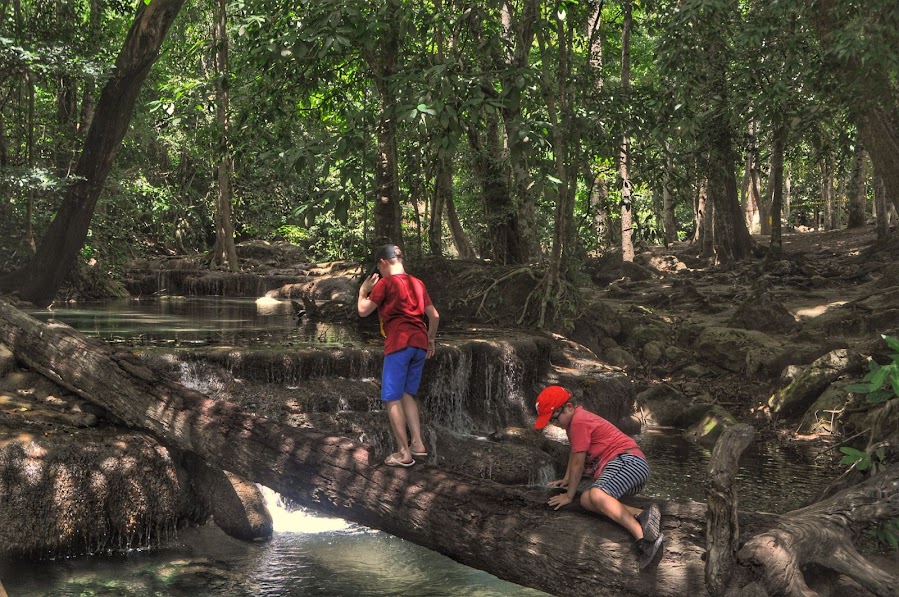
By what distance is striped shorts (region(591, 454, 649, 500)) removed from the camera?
5172 millimetres

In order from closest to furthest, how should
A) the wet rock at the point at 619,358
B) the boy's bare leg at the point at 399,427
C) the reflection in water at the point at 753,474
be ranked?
the boy's bare leg at the point at 399,427, the reflection in water at the point at 753,474, the wet rock at the point at 619,358

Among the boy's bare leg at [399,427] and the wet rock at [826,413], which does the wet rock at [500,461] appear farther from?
the wet rock at [826,413]

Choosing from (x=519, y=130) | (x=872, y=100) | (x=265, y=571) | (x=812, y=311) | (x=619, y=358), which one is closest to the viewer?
(x=265, y=571)

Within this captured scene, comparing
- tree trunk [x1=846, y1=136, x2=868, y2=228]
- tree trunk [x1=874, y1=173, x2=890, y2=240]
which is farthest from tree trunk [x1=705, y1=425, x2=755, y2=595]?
tree trunk [x1=846, y1=136, x2=868, y2=228]

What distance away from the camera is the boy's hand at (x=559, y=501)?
5203 millimetres

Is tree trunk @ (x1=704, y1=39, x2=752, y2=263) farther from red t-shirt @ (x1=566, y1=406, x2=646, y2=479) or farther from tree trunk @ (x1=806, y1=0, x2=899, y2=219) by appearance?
red t-shirt @ (x1=566, y1=406, x2=646, y2=479)

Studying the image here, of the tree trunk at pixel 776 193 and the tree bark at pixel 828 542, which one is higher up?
the tree trunk at pixel 776 193

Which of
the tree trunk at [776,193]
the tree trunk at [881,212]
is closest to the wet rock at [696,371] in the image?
the tree trunk at [776,193]

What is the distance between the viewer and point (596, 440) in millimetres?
5621

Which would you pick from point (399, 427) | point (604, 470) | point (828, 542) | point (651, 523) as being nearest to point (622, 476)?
point (604, 470)

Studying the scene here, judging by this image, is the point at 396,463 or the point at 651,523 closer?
the point at 651,523

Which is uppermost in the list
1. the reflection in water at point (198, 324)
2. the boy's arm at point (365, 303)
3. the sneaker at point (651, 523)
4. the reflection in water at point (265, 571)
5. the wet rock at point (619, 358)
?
the boy's arm at point (365, 303)

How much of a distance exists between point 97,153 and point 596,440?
428 inches

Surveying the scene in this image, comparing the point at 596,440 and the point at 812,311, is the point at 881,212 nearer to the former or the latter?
the point at 812,311
